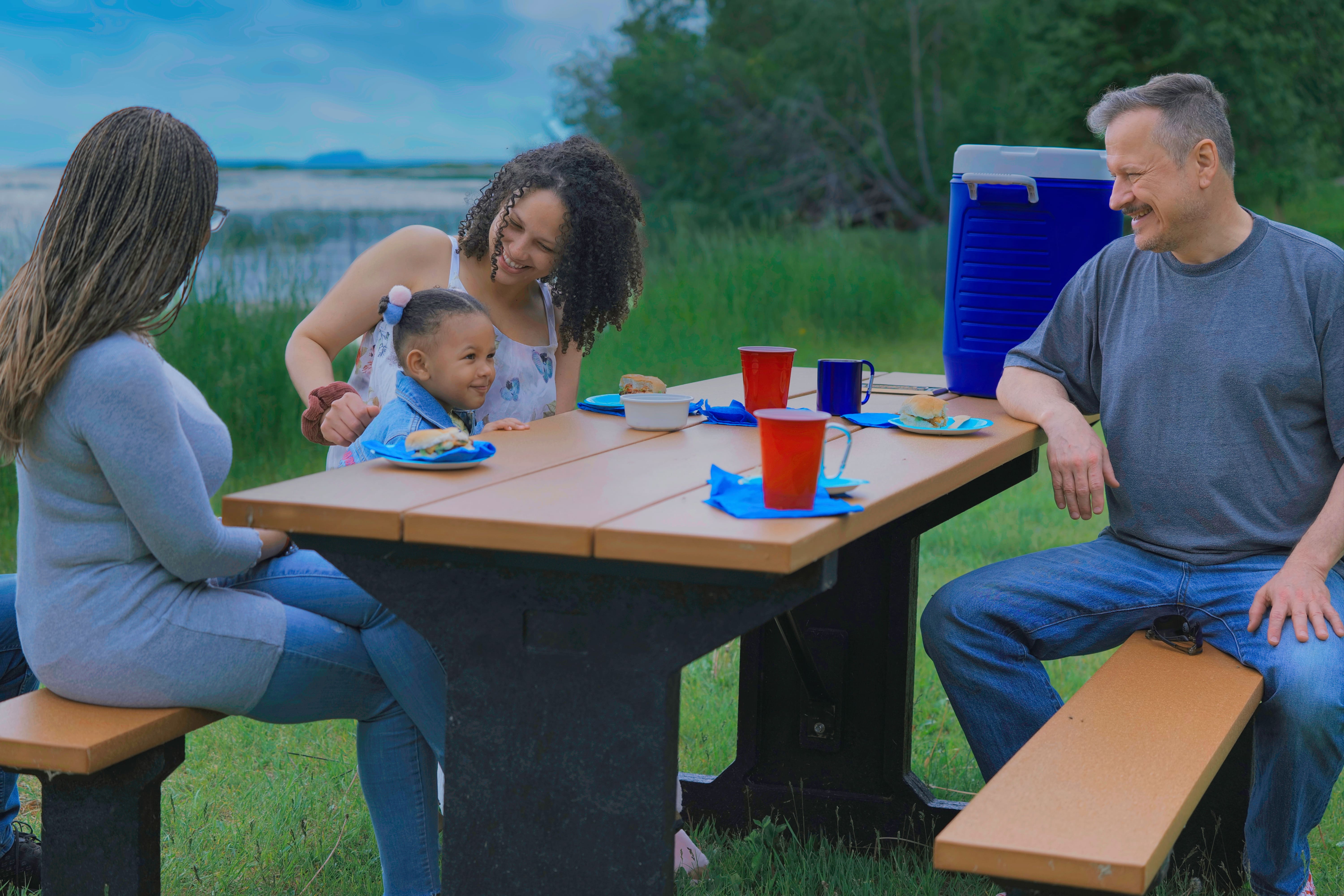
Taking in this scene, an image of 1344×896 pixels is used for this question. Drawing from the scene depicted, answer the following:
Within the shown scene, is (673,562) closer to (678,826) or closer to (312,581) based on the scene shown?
(312,581)

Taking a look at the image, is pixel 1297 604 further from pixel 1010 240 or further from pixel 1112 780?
pixel 1010 240

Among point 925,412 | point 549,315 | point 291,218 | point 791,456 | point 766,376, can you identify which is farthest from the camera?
point 291,218

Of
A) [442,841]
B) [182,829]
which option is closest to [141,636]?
[442,841]

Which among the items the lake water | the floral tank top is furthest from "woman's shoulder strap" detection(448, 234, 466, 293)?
the lake water

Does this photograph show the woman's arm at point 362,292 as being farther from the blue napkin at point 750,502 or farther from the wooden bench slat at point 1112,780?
the wooden bench slat at point 1112,780

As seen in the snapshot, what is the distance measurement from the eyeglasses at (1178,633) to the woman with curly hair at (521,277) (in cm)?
134

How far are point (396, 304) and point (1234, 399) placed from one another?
1654 mm

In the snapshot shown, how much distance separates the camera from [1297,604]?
2275mm

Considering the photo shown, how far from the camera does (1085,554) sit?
2.60 metres

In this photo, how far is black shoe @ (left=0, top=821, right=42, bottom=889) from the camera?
2359 mm

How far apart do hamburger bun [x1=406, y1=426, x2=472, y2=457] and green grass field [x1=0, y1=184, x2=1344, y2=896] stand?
561 millimetres

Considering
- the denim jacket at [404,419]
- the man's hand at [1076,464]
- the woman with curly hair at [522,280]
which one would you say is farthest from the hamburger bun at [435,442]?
the man's hand at [1076,464]

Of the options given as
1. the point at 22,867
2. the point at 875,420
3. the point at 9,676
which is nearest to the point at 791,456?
the point at 875,420

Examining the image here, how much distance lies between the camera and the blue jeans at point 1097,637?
7.37 feet
